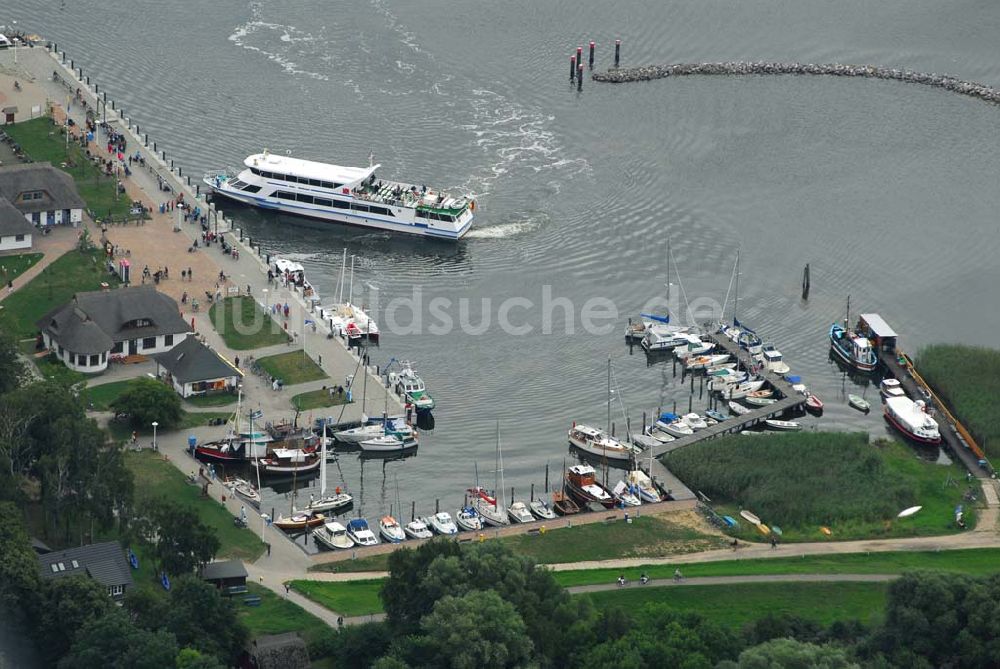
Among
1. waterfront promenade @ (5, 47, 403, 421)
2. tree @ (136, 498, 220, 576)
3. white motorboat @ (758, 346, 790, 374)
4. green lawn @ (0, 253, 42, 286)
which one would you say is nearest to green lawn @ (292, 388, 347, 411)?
waterfront promenade @ (5, 47, 403, 421)

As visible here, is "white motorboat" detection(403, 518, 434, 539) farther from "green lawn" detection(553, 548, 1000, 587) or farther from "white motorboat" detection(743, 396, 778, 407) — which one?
"white motorboat" detection(743, 396, 778, 407)

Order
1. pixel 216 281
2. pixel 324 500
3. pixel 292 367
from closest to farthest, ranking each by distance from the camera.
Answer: pixel 324 500 → pixel 292 367 → pixel 216 281

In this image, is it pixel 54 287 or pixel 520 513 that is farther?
pixel 54 287

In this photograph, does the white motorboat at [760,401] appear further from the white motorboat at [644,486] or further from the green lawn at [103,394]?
the green lawn at [103,394]

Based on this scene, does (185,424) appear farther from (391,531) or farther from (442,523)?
(442,523)

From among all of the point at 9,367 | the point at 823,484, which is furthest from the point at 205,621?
the point at 823,484

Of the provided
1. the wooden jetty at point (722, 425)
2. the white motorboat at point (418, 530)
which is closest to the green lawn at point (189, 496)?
the white motorboat at point (418, 530)
